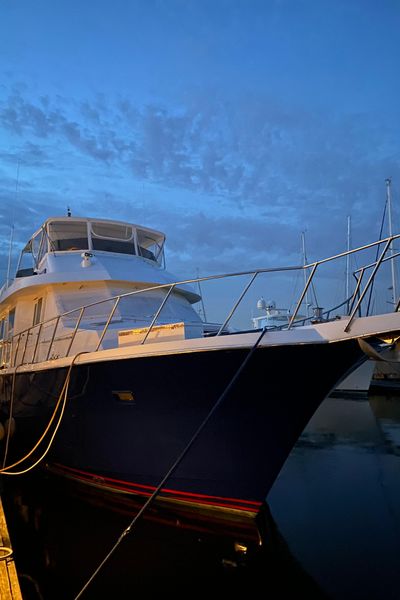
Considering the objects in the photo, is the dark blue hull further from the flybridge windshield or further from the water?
the flybridge windshield

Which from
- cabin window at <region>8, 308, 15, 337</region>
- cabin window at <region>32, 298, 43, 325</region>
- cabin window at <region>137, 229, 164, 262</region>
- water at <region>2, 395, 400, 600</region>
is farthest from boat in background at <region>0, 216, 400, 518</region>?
cabin window at <region>137, 229, 164, 262</region>

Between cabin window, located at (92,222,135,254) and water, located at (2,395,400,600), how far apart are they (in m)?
4.86

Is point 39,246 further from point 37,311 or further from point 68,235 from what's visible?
point 37,311

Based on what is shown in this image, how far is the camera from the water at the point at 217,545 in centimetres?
469

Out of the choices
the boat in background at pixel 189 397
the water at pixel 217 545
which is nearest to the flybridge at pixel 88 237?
the boat in background at pixel 189 397

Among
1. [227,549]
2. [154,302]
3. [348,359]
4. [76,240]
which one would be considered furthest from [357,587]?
[76,240]

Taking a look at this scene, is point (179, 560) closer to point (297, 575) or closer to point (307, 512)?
point (297, 575)

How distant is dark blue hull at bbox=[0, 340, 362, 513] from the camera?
16.8 ft

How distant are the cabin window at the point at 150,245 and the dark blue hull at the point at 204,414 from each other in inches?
182

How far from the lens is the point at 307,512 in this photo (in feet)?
22.5

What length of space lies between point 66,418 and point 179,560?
2742 millimetres

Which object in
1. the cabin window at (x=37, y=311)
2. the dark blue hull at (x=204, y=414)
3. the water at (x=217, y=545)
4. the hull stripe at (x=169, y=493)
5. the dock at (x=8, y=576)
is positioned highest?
the cabin window at (x=37, y=311)

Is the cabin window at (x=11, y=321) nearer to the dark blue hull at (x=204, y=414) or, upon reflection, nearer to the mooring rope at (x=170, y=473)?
the dark blue hull at (x=204, y=414)

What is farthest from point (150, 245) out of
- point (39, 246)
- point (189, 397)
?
point (189, 397)
